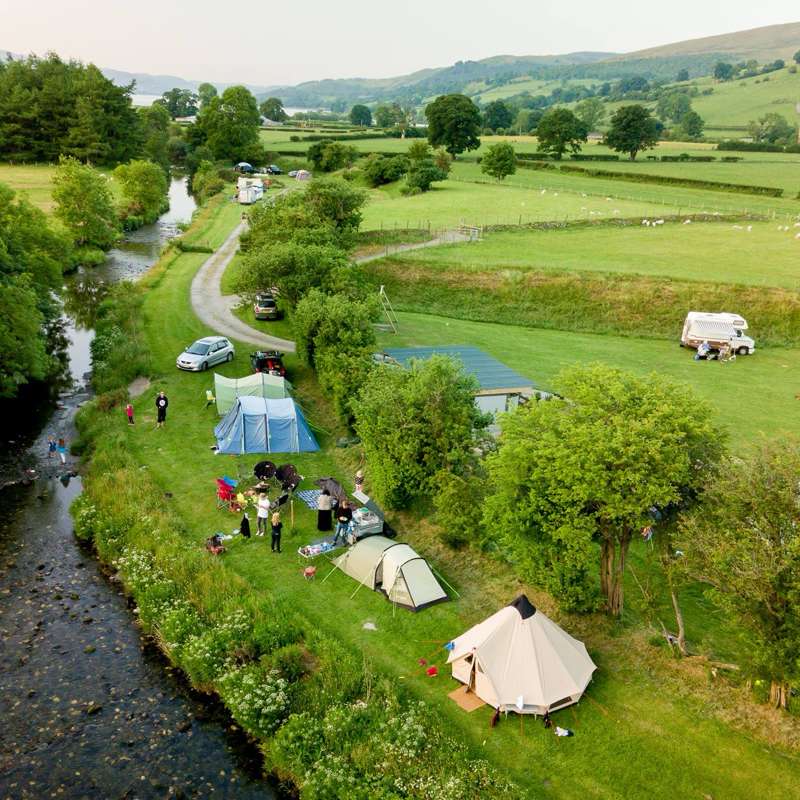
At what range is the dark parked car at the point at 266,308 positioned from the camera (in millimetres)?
42250

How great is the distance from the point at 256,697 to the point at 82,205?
5608 cm

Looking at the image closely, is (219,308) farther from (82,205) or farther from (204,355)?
(82,205)

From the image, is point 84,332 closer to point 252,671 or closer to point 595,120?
point 252,671

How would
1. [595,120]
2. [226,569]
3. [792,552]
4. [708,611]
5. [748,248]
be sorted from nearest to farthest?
[792,552], [708,611], [226,569], [748,248], [595,120]

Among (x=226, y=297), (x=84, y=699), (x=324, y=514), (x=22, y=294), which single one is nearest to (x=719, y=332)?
(x=324, y=514)

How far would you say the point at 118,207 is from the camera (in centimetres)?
7469

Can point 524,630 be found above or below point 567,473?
below

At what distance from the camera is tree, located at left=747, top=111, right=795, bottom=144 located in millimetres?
129238

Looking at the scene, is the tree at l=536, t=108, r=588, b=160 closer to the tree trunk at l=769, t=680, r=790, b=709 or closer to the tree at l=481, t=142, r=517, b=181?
the tree at l=481, t=142, r=517, b=181

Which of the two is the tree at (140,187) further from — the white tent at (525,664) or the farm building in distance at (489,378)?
the white tent at (525,664)

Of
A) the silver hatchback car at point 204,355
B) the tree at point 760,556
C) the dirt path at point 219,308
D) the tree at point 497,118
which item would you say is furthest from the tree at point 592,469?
the tree at point 497,118

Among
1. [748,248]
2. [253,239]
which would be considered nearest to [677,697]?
[253,239]

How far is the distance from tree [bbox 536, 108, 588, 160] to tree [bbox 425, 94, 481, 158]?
1118cm

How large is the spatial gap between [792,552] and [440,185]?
79362 millimetres
